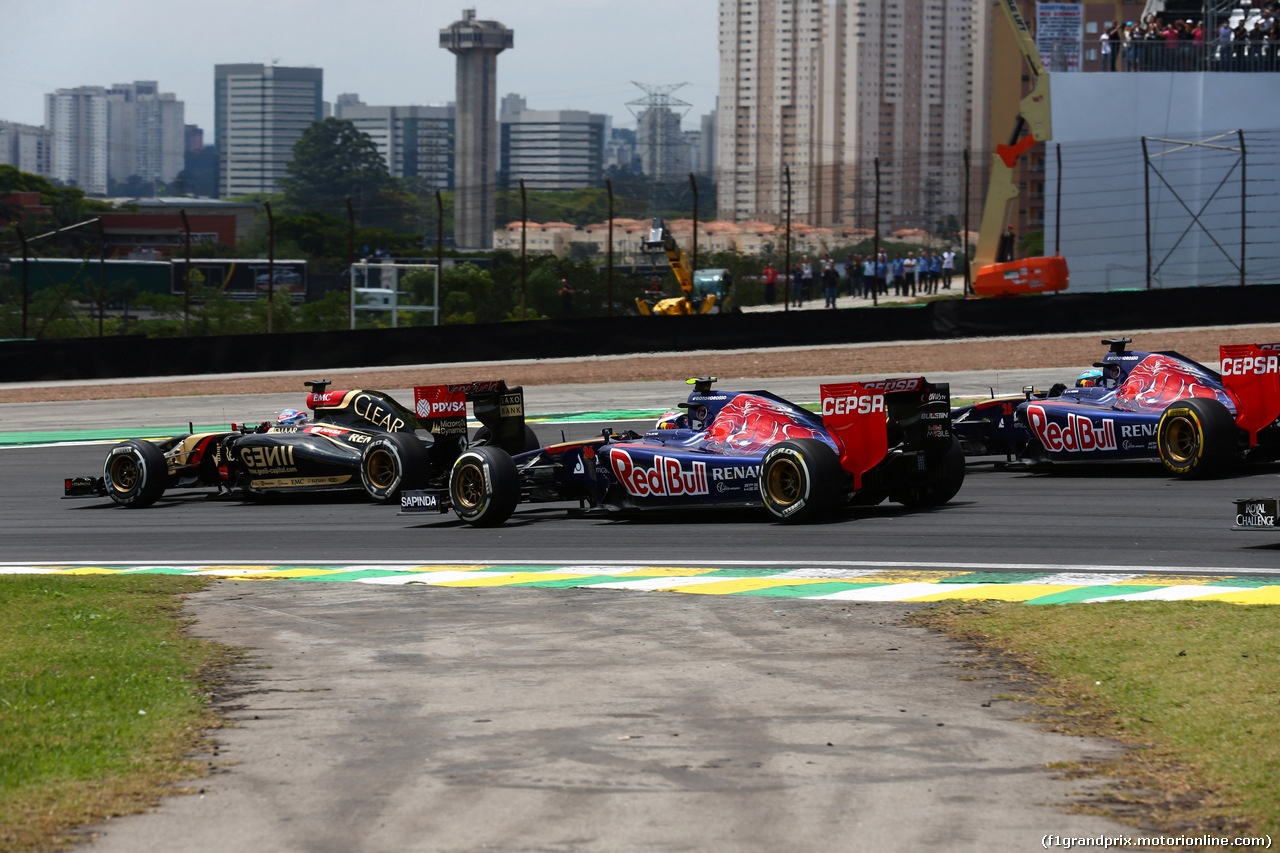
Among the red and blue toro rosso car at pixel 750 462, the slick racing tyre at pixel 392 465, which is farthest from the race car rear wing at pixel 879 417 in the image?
the slick racing tyre at pixel 392 465

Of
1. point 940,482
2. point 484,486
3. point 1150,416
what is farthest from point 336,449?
point 1150,416

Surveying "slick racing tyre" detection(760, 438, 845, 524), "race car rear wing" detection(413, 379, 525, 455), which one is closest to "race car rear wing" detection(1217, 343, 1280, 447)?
"slick racing tyre" detection(760, 438, 845, 524)

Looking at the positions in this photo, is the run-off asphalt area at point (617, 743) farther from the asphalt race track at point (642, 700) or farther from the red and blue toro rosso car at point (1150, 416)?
the red and blue toro rosso car at point (1150, 416)

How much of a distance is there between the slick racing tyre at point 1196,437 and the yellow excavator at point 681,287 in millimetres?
24247

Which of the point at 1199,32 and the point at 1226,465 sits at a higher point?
the point at 1199,32

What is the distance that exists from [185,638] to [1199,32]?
53.9 meters

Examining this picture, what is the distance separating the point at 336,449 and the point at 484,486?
9.24 ft

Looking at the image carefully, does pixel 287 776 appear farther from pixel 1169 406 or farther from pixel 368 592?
pixel 1169 406

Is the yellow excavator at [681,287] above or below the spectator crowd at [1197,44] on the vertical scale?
below

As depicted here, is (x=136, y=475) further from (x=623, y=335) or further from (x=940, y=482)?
(x=623, y=335)

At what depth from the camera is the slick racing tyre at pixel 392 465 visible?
51.1 feet

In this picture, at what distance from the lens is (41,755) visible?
6.01 meters

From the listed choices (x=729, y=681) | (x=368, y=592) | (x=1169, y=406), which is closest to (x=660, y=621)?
(x=729, y=681)

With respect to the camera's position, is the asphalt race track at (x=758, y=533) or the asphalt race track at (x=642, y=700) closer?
the asphalt race track at (x=642, y=700)
